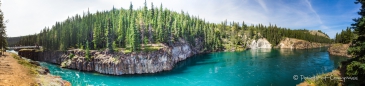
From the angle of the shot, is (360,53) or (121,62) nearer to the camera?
(360,53)

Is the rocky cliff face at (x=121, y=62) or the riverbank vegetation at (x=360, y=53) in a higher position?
the riverbank vegetation at (x=360, y=53)

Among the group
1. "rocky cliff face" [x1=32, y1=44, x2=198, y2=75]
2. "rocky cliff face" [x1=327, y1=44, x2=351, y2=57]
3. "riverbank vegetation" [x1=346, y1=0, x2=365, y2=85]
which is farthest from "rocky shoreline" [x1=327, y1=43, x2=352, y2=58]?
"riverbank vegetation" [x1=346, y1=0, x2=365, y2=85]

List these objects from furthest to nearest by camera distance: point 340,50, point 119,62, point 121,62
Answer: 1. point 340,50
2. point 121,62
3. point 119,62

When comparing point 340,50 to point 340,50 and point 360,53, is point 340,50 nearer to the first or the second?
point 340,50

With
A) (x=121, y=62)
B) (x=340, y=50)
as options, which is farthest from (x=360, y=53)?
(x=340, y=50)

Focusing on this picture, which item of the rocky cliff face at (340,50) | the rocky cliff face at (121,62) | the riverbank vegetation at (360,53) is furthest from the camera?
the rocky cliff face at (340,50)

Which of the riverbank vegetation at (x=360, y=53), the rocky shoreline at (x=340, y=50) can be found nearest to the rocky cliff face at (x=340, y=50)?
the rocky shoreline at (x=340, y=50)

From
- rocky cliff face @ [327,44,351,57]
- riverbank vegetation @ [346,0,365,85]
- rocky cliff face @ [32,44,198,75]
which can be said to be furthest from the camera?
rocky cliff face @ [327,44,351,57]

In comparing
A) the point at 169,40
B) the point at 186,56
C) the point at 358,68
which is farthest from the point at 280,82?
the point at 186,56

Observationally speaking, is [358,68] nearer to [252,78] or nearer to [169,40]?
[252,78]

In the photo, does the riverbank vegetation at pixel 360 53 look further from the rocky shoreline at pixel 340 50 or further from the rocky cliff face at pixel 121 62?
the rocky shoreline at pixel 340 50

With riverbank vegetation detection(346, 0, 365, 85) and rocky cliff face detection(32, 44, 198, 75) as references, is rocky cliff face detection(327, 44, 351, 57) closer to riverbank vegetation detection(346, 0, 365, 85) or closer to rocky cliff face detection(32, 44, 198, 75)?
rocky cliff face detection(32, 44, 198, 75)
